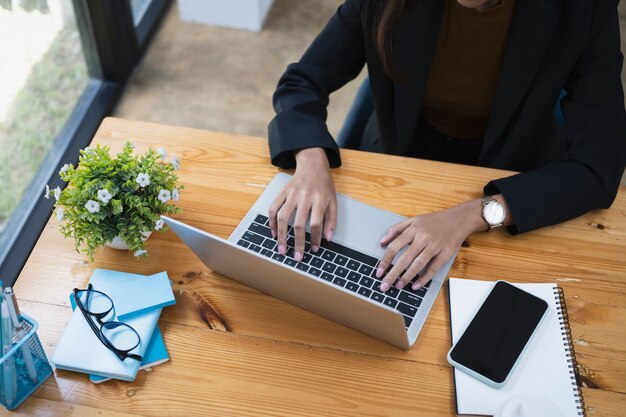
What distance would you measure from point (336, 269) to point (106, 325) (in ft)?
1.26

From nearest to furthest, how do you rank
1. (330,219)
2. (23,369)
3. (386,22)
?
(23,369)
(330,219)
(386,22)

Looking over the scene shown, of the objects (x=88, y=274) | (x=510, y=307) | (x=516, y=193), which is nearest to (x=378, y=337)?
(x=510, y=307)

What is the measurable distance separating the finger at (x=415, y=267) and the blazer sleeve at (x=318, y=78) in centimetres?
29

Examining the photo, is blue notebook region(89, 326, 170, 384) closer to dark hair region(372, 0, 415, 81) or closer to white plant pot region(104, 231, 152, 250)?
white plant pot region(104, 231, 152, 250)

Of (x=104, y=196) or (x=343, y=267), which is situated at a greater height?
(x=104, y=196)

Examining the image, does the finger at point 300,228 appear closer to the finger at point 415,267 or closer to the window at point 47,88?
the finger at point 415,267

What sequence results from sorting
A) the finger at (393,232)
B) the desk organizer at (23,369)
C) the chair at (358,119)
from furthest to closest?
the chair at (358,119) < the finger at (393,232) < the desk organizer at (23,369)

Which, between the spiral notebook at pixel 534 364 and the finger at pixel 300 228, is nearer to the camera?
the spiral notebook at pixel 534 364

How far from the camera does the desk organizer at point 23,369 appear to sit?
0.94 m

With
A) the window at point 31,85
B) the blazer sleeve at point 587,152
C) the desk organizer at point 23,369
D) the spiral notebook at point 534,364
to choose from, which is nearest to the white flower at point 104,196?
the desk organizer at point 23,369

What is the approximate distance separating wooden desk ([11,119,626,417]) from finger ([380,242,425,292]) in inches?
3.2

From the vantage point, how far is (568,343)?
106 cm

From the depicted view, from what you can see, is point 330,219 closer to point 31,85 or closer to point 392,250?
point 392,250

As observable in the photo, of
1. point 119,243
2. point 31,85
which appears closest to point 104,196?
point 119,243
